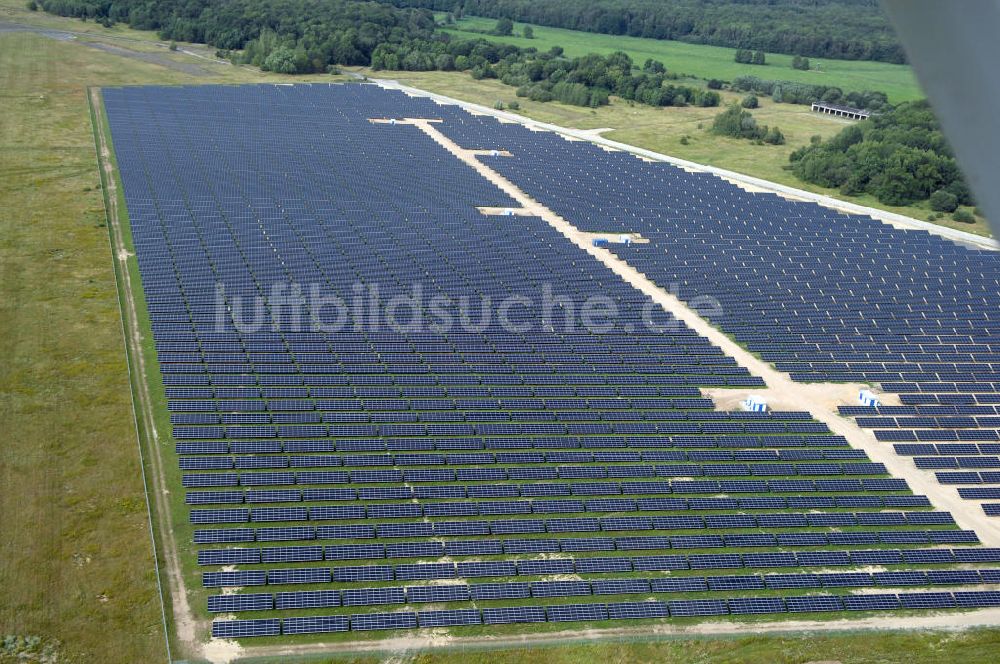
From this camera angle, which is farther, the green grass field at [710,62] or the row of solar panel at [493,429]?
the green grass field at [710,62]

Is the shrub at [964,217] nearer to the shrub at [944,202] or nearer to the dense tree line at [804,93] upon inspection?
the shrub at [944,202]

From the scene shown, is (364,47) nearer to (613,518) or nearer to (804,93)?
(804,93)

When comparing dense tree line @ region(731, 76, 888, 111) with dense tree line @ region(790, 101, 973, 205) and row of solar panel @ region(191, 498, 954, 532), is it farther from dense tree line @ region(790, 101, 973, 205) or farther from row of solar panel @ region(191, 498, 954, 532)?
row of solar panel @ region(191, 498, 954, 532)

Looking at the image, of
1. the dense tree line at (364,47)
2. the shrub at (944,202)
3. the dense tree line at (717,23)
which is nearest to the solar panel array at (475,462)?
the shrub at (944,202)

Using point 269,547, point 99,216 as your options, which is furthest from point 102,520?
point 99,216

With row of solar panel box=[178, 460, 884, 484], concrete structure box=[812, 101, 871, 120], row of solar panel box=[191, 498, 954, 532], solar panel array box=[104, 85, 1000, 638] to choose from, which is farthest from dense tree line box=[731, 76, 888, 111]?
row of solar panel box=[191, 498, 954, 532]

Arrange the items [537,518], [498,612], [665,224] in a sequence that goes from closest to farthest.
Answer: [498,612] → [537,518] → [665,224]

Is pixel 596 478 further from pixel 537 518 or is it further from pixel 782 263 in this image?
pixel 782 263
